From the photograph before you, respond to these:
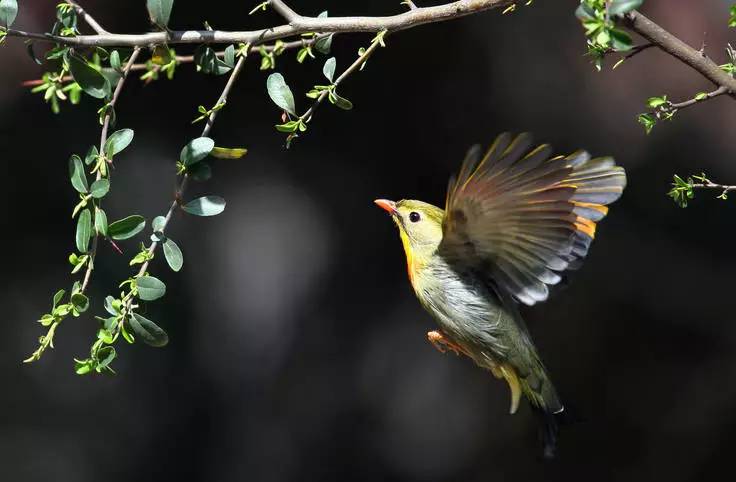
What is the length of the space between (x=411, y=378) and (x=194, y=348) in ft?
3.04

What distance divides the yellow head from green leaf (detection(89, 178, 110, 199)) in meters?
0.66

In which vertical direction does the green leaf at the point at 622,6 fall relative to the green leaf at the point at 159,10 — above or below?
below

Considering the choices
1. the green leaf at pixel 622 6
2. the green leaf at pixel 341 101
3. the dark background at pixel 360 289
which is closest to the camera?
the green leaf at pixel 622 6

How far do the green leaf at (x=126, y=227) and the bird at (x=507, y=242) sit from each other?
480 mm

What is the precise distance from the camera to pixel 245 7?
336cm

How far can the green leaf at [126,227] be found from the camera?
132 cm

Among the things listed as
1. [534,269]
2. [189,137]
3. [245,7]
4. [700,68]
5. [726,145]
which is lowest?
[534,269]

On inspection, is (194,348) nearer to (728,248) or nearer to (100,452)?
(100,452)

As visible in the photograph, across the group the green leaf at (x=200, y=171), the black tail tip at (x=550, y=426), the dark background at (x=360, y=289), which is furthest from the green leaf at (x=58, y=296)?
the dark background at (x=360, y=289)

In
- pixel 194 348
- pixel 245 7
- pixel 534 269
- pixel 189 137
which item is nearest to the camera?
pixel 534 269

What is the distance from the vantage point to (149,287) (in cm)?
131

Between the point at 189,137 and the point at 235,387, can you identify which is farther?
the point at 235,387

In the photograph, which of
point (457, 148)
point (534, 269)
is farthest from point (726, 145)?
point (534, 269)

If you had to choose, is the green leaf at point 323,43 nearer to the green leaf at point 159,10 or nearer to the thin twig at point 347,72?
the thin twig at point 347,72
